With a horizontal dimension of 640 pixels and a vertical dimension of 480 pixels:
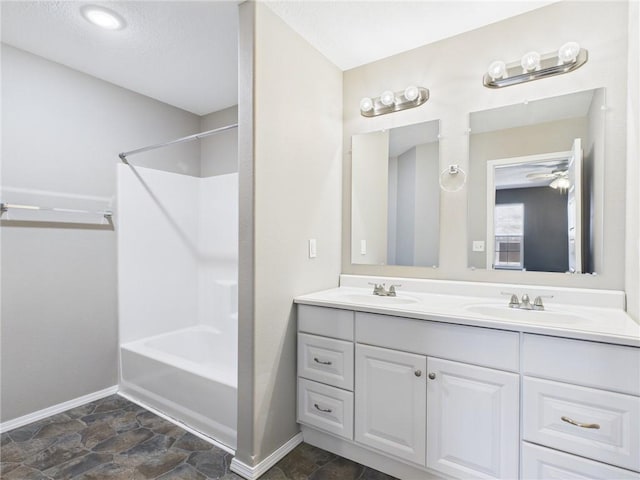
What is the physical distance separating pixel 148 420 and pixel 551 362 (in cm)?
236

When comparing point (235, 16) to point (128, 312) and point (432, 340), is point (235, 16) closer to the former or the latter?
point (432, 340)

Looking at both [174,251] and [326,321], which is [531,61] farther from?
[174,251]

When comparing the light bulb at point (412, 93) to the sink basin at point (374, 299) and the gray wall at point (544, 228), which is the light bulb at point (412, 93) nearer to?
the gray wall at point (544, 228)

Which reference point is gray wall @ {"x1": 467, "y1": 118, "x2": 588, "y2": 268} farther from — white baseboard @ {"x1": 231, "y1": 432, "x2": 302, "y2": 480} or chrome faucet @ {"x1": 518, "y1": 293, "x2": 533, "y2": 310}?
white baseboard @ {"x1": 231, "y1": 432, "x2": 302, "y2": 480}

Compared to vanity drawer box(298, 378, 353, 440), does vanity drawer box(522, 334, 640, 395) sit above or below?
above

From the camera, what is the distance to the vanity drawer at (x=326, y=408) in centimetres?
181

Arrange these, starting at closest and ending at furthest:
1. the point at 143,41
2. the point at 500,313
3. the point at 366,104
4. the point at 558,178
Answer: the point at 500,313, the point at 558,178, the point at 143,41, the point at 366,104

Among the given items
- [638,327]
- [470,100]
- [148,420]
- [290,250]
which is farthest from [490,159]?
[148,420]

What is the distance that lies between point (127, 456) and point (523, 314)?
2231 millimetres

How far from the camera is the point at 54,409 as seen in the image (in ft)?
7.68

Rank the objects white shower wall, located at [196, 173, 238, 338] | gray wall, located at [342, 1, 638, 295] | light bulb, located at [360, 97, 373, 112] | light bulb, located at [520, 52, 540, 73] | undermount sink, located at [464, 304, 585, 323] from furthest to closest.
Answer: white shower wall, located at [196, 173, 238, 338] < light bulb, located at [360, 97, 373, 112] < light bulb, located at [520, 52, 540, 73] < gray wall, located at [342, 1, 638, 295] < undermount sink, located at [464, 304, 585, 323]

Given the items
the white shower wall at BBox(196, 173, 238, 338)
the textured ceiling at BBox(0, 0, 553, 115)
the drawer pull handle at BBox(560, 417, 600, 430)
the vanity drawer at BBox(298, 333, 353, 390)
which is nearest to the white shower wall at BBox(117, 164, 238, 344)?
the white shower wall at BBox(196, 173, 238, 338)

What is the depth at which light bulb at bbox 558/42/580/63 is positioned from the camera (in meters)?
1.71

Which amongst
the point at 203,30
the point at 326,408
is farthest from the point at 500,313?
the point at 203,30
